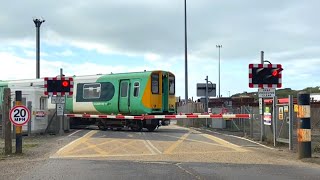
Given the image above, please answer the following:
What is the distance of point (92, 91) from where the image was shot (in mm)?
28594

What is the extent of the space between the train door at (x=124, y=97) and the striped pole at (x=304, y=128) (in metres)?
14.7

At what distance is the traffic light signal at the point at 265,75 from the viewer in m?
17.4

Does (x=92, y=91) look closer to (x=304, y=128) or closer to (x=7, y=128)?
(x=7, y=128)

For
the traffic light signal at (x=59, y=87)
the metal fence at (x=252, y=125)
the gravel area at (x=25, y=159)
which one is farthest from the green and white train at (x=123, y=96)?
the gravel area at (x=25, y=159)

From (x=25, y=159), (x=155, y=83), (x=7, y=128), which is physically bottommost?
(x=25, y=159)

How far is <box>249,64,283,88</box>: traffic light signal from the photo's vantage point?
17406 mm

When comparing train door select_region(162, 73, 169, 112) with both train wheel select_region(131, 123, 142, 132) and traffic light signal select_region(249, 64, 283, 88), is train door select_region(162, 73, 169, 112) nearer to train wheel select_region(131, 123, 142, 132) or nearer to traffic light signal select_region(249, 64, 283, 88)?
train wheel select_region(131, 123, 142, 132)

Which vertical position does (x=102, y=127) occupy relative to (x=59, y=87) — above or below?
below

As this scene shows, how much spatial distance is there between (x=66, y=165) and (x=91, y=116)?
650 inches

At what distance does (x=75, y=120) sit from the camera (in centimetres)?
2991

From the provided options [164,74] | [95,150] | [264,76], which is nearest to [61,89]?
[164,74]

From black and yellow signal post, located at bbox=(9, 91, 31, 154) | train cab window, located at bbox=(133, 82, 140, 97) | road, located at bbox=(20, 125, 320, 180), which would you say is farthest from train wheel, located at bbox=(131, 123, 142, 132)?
black and yellow signal post, located at bbox=(9, 91, 31, 154)

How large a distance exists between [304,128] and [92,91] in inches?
689

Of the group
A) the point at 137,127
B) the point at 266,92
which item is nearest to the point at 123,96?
the point at 137,127
